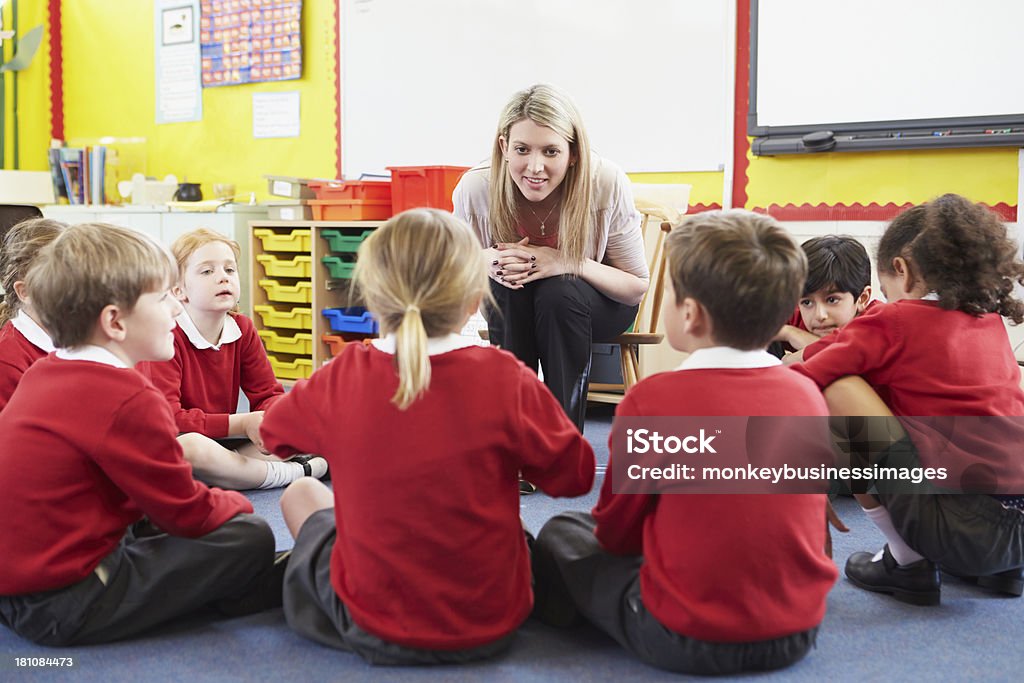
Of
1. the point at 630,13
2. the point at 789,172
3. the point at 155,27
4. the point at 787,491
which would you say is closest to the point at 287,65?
the point at 155,27

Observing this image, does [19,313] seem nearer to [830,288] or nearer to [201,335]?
[201,335]

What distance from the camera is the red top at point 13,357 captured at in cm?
178

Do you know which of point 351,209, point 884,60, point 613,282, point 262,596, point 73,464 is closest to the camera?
point 73,464

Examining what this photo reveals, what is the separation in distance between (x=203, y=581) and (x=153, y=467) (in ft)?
0.66

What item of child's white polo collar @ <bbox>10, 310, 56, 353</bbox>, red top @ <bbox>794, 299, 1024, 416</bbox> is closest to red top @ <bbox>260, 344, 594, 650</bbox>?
red top @ <bbox>794, 299, 1024, 416</bbox>

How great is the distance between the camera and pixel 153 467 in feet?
4.18

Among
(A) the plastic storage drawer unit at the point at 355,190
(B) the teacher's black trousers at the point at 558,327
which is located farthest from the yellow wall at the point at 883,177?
(A) the plastic storage drawer unit at the point at 355,190

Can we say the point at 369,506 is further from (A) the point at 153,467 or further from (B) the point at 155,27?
(B) the point at 155,27

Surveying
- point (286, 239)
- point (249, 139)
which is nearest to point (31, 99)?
point (249, 139)

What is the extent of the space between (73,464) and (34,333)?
2.03ft

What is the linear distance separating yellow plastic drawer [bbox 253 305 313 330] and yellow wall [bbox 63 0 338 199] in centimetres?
70

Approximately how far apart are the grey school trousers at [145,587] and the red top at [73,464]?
0.10 ft

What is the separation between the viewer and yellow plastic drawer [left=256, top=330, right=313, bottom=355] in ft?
12.3

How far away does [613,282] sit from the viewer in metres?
2.21
